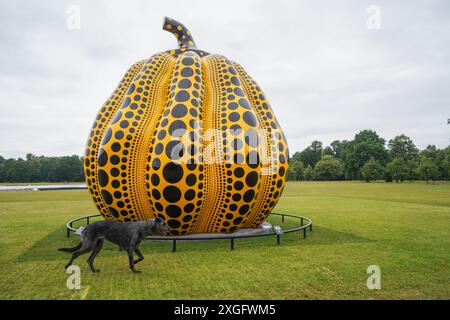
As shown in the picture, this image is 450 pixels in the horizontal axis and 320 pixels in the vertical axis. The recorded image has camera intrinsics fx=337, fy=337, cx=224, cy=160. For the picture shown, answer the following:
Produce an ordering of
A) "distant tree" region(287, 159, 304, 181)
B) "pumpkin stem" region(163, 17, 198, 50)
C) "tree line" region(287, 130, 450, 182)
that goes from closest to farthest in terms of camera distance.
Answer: "pumpkin stem" region(163, 17, 198, 50), "tree line" region(287, 130, 450, 182), "distant tree" region(287, 159, 304, 181)

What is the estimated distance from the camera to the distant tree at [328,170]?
106125mm

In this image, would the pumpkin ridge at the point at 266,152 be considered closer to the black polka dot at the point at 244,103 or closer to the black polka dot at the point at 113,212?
the black polka dot at the point at 244,103

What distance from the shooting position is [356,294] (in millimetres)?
6887

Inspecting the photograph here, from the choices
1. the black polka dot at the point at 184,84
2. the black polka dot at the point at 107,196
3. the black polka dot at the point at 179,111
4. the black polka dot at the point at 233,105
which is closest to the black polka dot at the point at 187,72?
A: the black polka dot at the point at 184,84

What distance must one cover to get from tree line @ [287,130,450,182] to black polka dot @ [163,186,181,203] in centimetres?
Answer: 8088

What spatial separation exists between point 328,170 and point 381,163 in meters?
17.1

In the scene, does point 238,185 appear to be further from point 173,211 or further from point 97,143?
point 97,143

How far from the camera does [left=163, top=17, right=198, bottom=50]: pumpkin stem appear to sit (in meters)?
15.0

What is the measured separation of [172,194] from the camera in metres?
10.5

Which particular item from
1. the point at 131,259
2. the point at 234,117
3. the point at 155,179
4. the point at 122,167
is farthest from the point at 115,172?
the point at 234,117

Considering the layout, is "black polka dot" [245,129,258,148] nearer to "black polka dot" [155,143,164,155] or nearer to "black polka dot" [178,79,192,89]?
"black polka dot" [178,79,192,89]

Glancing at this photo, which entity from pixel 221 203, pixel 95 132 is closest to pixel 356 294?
pixel 221 203

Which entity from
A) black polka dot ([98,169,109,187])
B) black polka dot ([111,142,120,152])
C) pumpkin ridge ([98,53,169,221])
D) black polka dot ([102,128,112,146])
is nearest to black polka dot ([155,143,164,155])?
pumpkin ridge ([98,53,169,221])

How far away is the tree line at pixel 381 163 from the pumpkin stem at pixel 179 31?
7758 cm
